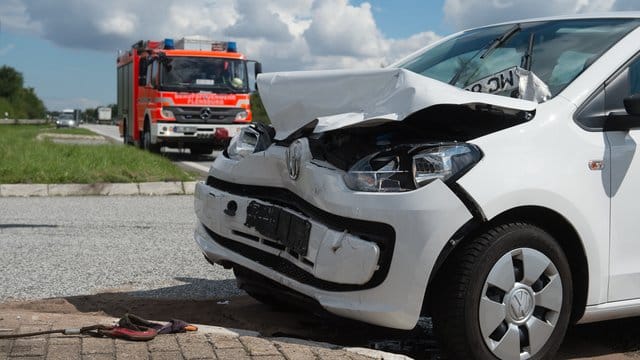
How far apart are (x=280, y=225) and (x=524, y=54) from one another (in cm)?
171

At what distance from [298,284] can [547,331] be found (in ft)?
3.74

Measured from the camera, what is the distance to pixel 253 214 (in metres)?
3.86

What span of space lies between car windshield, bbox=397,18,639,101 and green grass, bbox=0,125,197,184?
24.3 feet

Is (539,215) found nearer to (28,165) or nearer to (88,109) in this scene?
(28,165)

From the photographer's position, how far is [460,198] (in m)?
3.12

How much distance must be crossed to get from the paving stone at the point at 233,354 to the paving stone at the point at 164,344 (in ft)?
0.61

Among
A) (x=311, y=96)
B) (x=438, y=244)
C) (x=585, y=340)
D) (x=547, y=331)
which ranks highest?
(x=311, y=96)

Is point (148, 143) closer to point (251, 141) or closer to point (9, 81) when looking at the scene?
point (251, 141)

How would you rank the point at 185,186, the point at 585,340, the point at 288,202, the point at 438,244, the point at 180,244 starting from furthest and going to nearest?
the point at 185,186, the point at 180,244, the point at 585,340, the point at 288,202, the point at 438,244

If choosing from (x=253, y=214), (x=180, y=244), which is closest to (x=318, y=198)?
(x=253, y=214)

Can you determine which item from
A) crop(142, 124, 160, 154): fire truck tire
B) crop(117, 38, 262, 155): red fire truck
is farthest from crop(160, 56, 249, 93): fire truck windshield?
crop(142, 124, 160, 154): fire truck tire

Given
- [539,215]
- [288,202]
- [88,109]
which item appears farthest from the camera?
[88,109]

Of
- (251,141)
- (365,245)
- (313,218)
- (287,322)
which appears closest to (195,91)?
(251,141)

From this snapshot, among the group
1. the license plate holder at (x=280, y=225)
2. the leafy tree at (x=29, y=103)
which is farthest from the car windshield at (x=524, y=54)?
the leafy tree at (x=29, y=103)
